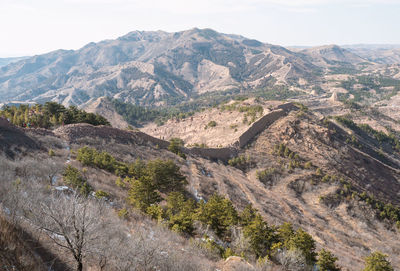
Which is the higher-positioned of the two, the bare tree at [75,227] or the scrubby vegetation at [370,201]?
the bare tree at [75,227]

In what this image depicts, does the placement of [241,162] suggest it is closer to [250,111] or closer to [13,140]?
[250,111]

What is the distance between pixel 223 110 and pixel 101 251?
207 ft

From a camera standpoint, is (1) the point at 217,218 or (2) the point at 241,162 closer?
(1) the point at 217,218

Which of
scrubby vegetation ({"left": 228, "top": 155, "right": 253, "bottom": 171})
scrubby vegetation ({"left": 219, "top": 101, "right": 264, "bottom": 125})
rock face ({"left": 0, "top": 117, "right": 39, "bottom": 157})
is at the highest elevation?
rock face ({"left": 0, "top": 117, "right": 39, "bottom": 157})

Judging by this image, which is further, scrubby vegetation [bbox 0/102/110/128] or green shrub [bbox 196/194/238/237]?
scrubby vegetation [bbox 0/102/110/128]

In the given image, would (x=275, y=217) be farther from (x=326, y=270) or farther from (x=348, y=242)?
(x=326, y=270)

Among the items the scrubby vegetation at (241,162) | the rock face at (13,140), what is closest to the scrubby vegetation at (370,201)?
the scrubby vegetation at (241,162)

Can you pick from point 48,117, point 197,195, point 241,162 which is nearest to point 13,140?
point 48,117

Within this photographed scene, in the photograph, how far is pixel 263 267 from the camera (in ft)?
49.4

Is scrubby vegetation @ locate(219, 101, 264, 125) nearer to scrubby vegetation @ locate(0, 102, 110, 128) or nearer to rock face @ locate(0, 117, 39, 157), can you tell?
scrubby vegetation @ locate(0, 102, 110, 128)

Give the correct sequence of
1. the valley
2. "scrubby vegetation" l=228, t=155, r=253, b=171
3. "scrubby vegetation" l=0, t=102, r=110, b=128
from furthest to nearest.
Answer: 1. "scrubby vegetation" l=228, t=155, r=253, b=171
2. "scrubby vegetation" l=0, t=102, r=110, b=128
3. the valley

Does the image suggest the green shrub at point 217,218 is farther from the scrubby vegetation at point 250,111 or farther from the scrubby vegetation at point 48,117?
the scrubby vegetation at point 250,111

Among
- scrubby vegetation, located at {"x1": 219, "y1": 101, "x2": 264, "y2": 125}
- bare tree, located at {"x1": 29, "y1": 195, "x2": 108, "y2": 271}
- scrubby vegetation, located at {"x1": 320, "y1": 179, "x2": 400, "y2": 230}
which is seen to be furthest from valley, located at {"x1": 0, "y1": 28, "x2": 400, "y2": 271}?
scrubby vegetation, located at {"x1": 219, "y1": 101, "x2": 264, "y2": 125}

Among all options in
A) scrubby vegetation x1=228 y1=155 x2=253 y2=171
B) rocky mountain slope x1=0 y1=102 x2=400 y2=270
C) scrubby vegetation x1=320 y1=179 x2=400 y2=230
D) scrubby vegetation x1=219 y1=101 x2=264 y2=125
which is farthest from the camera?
scrubby vegetation x1=219 y1=101 x2=264 y2=125
